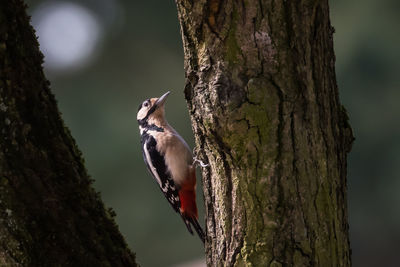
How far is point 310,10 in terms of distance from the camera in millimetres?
2609

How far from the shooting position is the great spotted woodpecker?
4.59 metres

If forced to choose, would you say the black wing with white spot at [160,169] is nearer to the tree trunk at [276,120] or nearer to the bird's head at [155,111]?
the bird's head at [155,111]

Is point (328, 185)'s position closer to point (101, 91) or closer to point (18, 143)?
point (18, 143)

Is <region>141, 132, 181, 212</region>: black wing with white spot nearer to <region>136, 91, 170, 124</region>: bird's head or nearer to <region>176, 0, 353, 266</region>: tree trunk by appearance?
<region>136, 91, 170, 124</region>: bird's head

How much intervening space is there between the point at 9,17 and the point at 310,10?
1102 mm

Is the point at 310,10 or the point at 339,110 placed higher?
the point at 310,10

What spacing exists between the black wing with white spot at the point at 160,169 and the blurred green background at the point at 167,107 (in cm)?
661

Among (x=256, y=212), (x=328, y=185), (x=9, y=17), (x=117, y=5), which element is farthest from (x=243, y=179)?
(x=117, y=5)

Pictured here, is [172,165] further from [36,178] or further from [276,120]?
[36,178]

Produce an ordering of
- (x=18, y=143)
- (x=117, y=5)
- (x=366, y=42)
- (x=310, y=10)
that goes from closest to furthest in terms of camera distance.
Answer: (x=18, y=143) → (x=310, y=10) → (x=366, y=42) → (x=117, y=5)

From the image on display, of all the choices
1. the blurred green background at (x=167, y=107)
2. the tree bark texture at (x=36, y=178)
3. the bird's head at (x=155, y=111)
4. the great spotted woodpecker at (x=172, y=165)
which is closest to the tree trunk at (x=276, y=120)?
the tree bark texture at (x=36, y=178)

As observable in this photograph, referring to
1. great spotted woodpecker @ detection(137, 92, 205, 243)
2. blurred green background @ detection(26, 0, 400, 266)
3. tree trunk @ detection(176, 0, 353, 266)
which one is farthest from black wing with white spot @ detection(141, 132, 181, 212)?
blurred green background @ detection(26, 0, 400, 266)

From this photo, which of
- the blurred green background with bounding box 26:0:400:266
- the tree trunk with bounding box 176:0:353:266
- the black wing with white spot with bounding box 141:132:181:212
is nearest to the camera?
the tree trunk with bounding box 176:0:353:266

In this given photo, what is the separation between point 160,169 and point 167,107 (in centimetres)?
811
